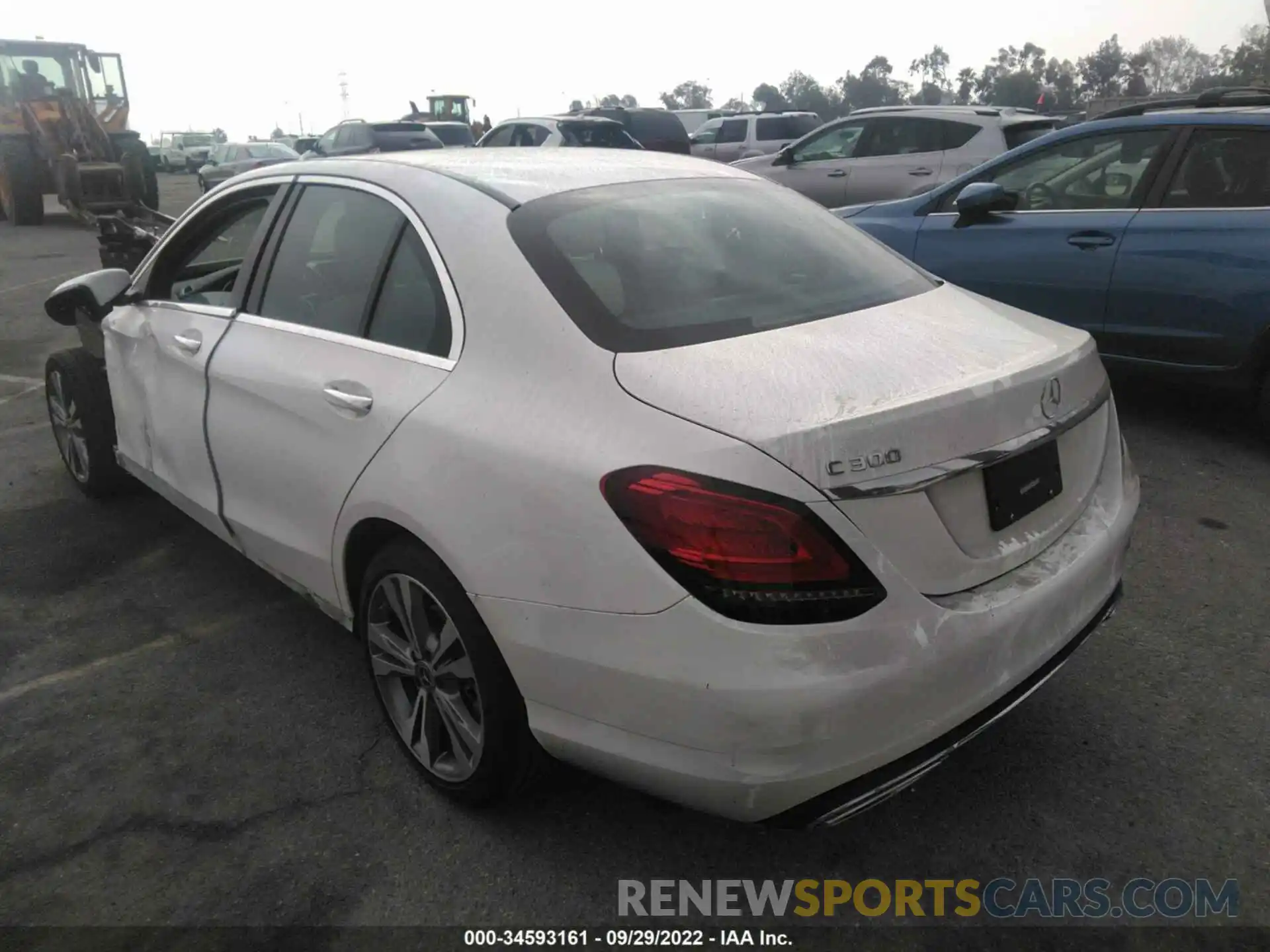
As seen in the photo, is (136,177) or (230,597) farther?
(136,177)

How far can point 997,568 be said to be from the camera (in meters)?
2.14

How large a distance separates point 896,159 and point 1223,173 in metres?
5.98

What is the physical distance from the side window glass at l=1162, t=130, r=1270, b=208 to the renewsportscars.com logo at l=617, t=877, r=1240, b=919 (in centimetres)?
364

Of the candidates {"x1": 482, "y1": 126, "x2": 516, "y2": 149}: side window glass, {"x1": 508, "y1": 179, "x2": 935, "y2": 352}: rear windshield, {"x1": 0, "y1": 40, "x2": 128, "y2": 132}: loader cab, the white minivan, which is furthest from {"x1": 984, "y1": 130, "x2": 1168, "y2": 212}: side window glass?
the white minivan

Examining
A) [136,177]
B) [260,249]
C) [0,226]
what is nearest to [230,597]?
[260,249]

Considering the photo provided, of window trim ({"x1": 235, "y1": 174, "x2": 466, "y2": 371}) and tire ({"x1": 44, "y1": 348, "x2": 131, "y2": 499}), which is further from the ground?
window trim ({"x1": 235, "y1": 174, "x2": 466, "y2": 371})

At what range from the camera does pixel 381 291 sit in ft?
8.96

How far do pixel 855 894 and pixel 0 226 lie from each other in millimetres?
21258

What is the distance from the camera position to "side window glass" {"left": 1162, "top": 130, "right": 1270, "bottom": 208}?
4668 mm

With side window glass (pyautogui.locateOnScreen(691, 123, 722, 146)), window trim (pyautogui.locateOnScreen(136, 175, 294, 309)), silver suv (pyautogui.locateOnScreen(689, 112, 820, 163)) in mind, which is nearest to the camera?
window trim (pyautogui.locateOnScreen(136, 175, 294, 309))

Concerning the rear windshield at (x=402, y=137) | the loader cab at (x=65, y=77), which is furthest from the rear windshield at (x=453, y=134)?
the loader cab at (x=65, y=77)

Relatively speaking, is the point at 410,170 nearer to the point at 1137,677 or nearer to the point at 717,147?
the point at 1137,677

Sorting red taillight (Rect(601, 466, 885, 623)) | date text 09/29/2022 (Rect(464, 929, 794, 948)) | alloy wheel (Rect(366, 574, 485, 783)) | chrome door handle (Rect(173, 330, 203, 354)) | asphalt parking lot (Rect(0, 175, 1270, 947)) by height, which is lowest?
date text 09/29/2022 (Rect(464, 929, 794, 948))

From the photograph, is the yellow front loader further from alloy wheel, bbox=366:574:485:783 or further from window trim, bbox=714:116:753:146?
alloy wheel, bbox=366:574:485:783
